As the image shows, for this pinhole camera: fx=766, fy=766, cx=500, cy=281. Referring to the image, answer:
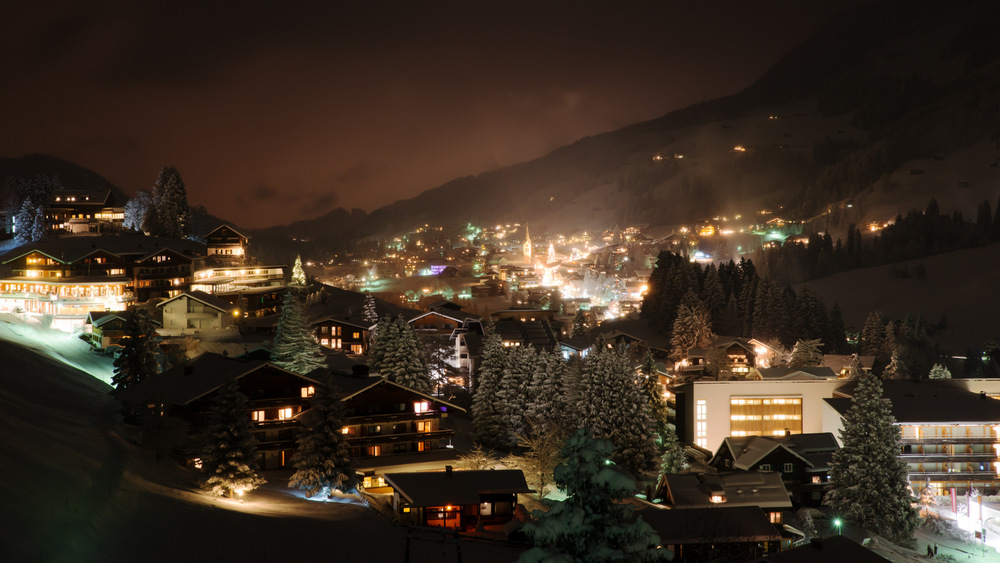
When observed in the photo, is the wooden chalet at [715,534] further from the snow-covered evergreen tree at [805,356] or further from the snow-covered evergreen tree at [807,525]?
the snow-covered evergreen tree at [805,356]

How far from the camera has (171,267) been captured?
6756cm

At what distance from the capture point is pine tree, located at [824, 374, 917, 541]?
1457 inches

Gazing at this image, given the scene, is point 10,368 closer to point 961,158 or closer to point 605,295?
point 605,295

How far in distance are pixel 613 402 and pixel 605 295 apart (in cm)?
7754

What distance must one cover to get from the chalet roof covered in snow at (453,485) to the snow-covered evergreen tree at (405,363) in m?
12.4

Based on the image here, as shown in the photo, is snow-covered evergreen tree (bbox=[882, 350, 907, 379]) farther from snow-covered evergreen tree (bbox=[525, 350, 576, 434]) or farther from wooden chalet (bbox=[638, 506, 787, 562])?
wooden chalet (bbox=[638, 506, 787, 562])

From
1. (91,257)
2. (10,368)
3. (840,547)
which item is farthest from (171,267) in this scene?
(840,547)

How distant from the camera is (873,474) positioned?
3775cm

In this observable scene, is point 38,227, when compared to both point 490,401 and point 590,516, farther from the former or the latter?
point 590,516

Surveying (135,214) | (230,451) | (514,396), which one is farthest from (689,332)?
(135,214)

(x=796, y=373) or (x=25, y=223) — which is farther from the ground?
(x=25, y=223)

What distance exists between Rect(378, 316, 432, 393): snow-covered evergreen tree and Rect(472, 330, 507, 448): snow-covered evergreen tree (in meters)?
3.78

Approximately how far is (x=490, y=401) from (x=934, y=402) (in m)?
28.0

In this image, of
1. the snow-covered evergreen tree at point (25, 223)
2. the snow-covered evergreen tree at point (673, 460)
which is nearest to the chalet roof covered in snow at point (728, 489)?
the snow-covered evergreen tree at point (673, 460)
